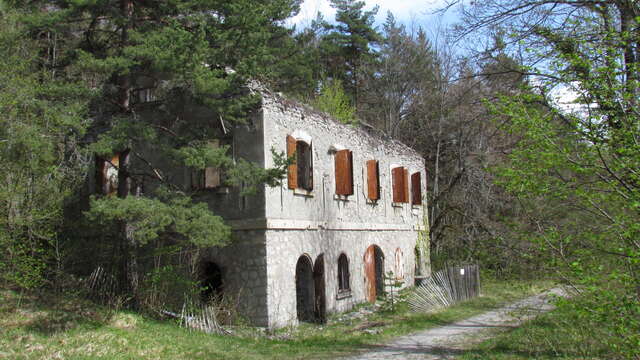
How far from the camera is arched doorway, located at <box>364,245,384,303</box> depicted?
53.8ft

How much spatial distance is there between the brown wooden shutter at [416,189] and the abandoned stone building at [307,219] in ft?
4.21

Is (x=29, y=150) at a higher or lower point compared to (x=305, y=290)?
higher

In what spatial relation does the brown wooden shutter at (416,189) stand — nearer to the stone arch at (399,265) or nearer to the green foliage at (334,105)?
the stone arch at (399,265)

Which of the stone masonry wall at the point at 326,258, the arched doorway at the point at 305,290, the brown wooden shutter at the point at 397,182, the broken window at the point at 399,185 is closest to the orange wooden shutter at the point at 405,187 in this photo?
the broken window at the point at 399,185

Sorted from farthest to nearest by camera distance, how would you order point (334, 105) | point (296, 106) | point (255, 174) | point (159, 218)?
1. point (334, 105)
2. point (296, 106)
3. point (255, 174)
4. point (159, 218)

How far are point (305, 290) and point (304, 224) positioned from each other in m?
2.08

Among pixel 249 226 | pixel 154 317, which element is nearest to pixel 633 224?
pixel 249 226

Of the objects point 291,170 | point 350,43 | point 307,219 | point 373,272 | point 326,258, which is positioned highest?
point 350,43

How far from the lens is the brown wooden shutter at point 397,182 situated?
18969mm

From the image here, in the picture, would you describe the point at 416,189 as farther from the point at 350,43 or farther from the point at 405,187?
the point at 350,43

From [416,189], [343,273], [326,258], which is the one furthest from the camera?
[416,189]

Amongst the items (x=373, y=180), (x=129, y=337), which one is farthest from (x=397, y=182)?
(x=129, y=337)

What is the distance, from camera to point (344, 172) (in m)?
15.3

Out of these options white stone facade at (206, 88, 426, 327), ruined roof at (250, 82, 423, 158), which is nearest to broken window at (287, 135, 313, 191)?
white stone facade at (206, 88, 426, 327)
